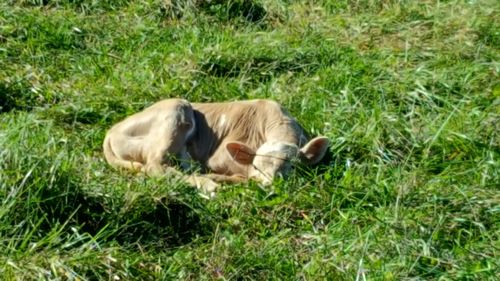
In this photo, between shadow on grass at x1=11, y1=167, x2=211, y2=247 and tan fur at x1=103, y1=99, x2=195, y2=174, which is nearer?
shadow on grass at x1=11, y1=167, x2=211, y2=247

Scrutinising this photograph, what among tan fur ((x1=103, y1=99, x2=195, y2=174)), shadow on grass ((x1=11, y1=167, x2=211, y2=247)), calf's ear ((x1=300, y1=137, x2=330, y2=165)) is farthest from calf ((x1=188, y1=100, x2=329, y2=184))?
shadow on grass ((x1=11, y1=167, x2=211, y2=247))

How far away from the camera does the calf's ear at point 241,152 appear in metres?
9.16

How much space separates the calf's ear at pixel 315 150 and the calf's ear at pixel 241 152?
464 mm

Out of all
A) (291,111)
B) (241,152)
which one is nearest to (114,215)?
(241,152)

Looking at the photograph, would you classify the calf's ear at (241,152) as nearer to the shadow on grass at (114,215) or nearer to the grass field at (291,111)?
the grass field at (291,111)

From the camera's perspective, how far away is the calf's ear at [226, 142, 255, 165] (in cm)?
916

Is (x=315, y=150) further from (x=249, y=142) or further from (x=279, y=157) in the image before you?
(x=249, y=142)

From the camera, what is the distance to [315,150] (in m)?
8.87

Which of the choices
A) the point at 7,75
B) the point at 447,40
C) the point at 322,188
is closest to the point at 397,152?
the point at 322,188

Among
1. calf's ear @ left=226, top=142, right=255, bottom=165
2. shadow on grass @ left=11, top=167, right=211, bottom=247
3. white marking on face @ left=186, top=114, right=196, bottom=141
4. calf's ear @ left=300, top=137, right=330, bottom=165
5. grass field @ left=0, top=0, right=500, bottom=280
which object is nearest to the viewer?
grass field @ left=0, top=0, right=500, bottom=280

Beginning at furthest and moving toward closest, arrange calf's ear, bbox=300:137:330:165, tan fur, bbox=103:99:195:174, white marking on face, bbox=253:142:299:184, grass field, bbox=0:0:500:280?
1. tan fur, bbox=103:99:195:174
2. calf's ear, bbox=300:137:330:165
3. white marking on face, bbox=253:142:299:184
4. grass field, bbox=0:0:500:280

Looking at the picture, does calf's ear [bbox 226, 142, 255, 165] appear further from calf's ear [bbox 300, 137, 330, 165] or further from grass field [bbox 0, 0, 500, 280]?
grass field [bbox 0, 0, 500, 280]

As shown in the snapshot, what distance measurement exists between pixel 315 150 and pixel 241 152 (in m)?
0.62

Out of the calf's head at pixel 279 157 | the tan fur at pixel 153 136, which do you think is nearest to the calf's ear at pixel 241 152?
the calf's head at pixel 279 157
